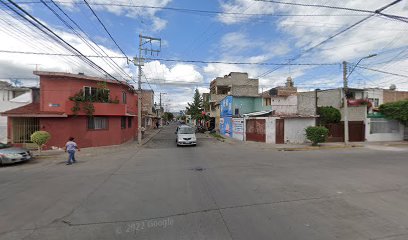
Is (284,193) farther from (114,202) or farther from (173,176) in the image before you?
(114,202)

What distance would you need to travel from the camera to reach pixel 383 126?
23.8 m

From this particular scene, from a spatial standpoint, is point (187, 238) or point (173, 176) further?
point (173, 176)

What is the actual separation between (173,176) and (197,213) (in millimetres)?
3665

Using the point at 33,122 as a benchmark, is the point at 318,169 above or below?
below

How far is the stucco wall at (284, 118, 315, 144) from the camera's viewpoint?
826 inches

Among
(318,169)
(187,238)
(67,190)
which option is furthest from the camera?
(318,169)

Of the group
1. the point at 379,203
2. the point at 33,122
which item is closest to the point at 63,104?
the point at 33,122


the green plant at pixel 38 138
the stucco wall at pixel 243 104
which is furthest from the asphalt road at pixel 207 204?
the stucco wall at pixel 243 104

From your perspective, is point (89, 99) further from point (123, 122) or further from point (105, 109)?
point (123, 122)

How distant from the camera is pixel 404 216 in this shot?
4863mm

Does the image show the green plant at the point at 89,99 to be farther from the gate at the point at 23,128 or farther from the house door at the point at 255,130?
the house door at the point at 255,130

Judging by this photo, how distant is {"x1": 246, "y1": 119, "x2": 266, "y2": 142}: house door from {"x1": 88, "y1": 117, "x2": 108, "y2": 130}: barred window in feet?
45.4

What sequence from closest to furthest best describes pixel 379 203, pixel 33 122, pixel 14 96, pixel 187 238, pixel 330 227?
pixel 187 238 → pixel 330 227 → pixel 379 203 → pixel 33 122 → pixel 14 96

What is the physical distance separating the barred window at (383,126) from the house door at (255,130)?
11.8 metres
